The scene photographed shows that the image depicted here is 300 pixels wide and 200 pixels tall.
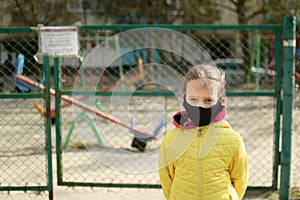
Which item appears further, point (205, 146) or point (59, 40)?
point (59, 40)

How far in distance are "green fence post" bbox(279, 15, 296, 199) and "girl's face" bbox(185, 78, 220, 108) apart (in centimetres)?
193

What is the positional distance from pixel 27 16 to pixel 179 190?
55.2 feet

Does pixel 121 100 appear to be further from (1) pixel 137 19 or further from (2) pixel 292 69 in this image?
(1) pixel 137 19

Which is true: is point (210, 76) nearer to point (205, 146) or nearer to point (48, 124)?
point (205, 146)

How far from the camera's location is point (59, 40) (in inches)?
156

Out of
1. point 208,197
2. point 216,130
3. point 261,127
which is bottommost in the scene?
point 261,127

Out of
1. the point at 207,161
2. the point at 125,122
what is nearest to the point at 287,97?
the point at 207,161

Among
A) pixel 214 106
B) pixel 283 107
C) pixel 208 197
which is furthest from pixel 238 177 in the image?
pixel 283 107

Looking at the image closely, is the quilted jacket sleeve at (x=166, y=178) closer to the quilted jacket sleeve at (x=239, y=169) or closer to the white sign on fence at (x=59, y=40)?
the quilted jacket sleeve at (x=239, y=169)

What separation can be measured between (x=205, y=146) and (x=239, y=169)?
210 millimetres

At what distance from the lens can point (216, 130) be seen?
2.37 m

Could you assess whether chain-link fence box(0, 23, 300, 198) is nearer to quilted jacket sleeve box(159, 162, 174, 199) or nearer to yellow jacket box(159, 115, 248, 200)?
yellow jacket box(159, 115, 248, 200)

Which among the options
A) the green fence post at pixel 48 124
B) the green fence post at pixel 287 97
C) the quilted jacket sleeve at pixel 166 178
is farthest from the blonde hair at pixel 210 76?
the green fence post at pixel 48 124

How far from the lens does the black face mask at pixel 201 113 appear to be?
7.62 ft
